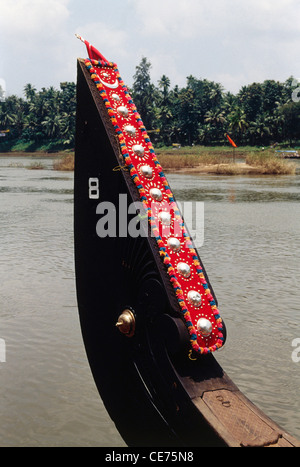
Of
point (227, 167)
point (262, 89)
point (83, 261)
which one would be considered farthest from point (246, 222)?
point (262, 89)

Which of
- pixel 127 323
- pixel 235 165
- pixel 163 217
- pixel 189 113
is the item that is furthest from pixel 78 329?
pixel 189 113

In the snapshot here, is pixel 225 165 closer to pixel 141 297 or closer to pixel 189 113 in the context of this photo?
pixel 141 297

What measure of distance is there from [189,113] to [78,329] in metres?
62.6

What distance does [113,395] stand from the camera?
254cm

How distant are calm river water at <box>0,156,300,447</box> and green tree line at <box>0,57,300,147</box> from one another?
45294 millimetres

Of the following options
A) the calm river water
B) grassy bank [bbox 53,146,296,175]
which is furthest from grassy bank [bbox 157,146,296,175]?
the calm river water

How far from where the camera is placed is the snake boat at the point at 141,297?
2023 mm

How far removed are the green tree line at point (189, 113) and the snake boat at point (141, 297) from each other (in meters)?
50.9

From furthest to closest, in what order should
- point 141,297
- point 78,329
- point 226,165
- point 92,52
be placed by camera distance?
point 226,165, point 78,329, point 92,52, point 141,297

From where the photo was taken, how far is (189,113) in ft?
214

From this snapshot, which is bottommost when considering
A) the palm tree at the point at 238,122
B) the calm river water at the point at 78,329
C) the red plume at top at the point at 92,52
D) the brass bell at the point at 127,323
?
the calm river water at the point at 78,329

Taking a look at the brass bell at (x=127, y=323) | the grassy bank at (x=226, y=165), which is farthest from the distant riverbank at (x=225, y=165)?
the brass bell at (x=127, y=323)

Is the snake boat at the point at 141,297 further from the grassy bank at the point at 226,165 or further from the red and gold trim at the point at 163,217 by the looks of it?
the grassy bank at the point at 226,165
